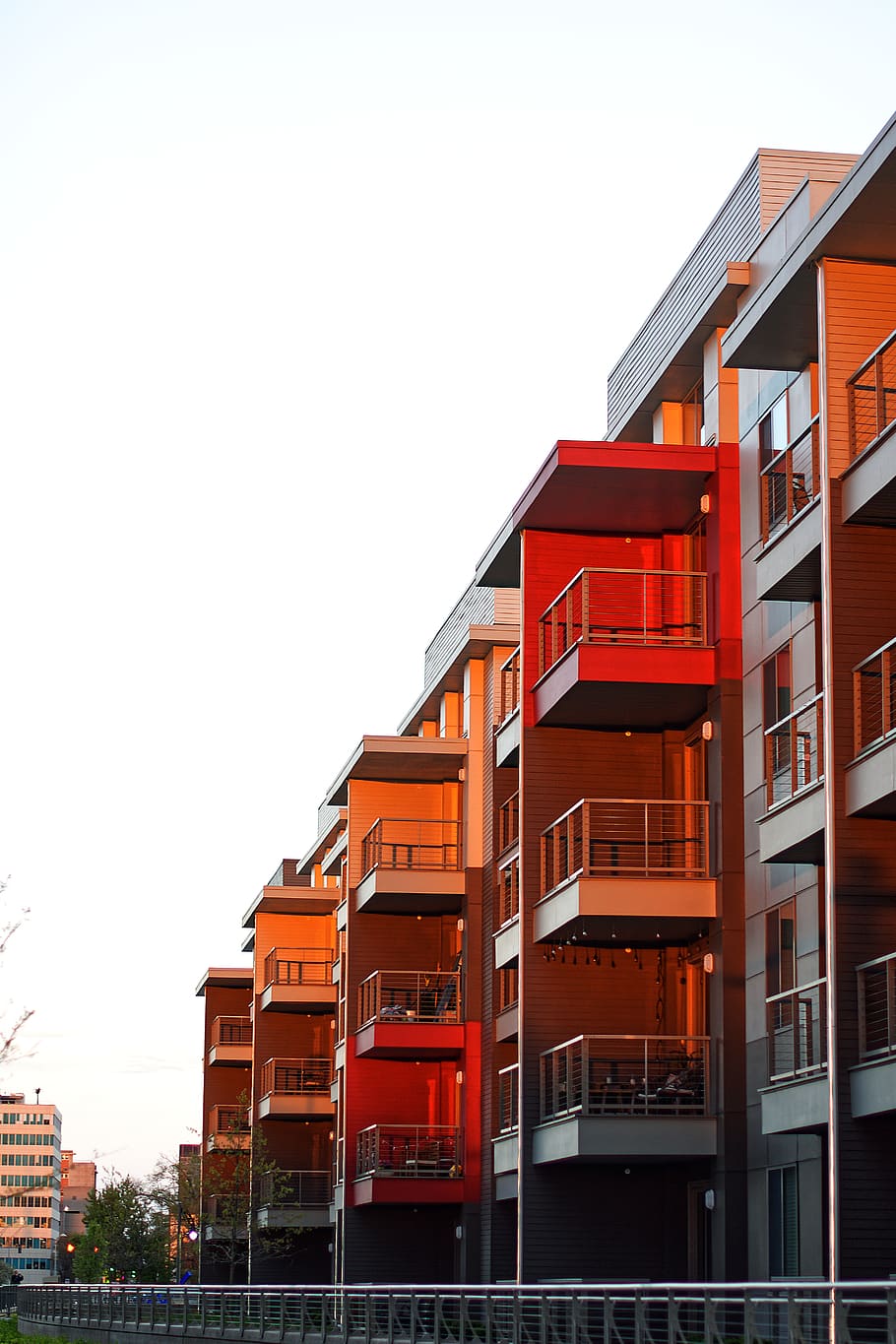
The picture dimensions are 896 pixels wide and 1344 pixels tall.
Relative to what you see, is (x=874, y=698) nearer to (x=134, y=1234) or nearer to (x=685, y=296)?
(x=685, y=296)

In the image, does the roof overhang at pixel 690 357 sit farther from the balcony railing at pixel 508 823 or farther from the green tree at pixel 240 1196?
the green tree at pixel 240 1196

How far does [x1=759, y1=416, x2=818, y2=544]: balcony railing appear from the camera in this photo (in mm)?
22484

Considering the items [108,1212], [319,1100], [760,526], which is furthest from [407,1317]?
[108,1212]

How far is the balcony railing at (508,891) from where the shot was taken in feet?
113

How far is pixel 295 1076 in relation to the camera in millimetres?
59781

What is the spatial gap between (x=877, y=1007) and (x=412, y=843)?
26.4m

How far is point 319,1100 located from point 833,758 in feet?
128

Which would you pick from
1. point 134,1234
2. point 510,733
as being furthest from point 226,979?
point 510,733

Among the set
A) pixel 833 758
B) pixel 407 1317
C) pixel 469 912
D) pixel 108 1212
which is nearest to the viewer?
pixel 833 758

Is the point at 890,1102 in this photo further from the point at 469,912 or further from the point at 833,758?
the point at 469,912

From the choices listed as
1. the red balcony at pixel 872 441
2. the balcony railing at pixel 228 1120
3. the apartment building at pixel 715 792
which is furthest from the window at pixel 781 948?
the balcony railing at pixel 228 1120

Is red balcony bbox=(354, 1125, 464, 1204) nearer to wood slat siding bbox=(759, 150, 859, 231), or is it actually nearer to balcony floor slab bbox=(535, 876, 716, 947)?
balcony floor slab bbox=(535, 876, 716, 947)

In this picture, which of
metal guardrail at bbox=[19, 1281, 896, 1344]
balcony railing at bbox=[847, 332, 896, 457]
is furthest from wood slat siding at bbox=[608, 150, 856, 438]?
metal guardrail at bbox=[19, 1281, 896, 1344]

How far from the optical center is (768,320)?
22.8 meters
